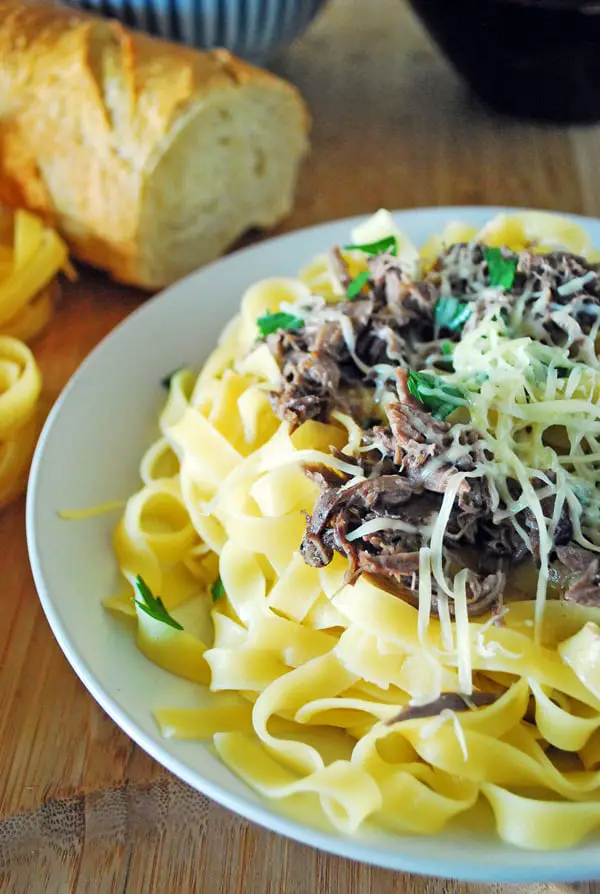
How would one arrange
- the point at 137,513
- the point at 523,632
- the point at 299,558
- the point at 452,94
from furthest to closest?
the point at 452,94 < the point at 137,513 < the point at 299,558 < the point at 523,632

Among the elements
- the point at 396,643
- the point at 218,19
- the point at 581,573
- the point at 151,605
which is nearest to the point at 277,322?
the point at 151,605

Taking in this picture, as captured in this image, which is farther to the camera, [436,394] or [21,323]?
[21,323]

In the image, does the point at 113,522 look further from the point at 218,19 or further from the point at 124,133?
Result: the point at 218,19

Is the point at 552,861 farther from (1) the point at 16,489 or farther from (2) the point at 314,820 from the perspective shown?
(1) the point at 16,489

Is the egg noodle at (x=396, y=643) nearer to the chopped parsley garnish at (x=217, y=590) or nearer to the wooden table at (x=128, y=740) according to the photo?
the chopped parsley garnish at (x=217, y=590)

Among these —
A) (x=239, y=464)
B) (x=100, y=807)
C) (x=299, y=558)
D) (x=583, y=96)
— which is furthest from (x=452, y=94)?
(x=100, y=807)

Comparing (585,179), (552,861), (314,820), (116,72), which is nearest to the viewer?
(552,861)

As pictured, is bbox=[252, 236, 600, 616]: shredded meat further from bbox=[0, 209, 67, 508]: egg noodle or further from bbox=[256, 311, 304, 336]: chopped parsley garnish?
bbox=[0, 209, 67, 508]: egg noodle
